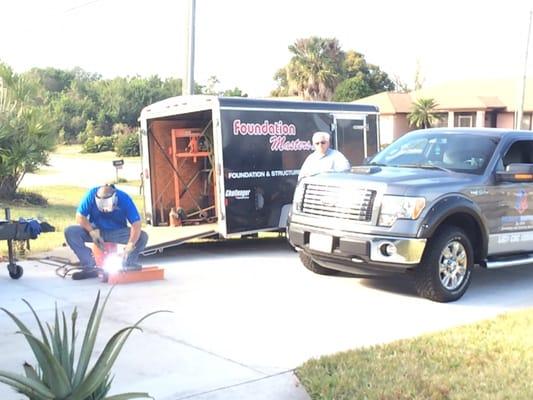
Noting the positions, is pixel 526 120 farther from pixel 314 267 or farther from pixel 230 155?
pixel 314 267

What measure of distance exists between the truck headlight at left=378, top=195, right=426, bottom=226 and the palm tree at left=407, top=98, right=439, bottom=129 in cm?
4171

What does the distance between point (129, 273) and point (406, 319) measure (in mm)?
3401

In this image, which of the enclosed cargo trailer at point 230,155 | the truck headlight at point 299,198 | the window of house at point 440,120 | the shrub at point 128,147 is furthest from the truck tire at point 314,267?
the window of house at point 440,120

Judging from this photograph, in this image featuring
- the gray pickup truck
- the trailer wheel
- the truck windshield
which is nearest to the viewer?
the gray pickup truck

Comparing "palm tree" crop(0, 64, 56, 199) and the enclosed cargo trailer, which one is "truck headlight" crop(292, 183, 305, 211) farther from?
"palm tree" crop(0, 64, 56, 199)

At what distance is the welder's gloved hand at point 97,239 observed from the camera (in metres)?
8.52

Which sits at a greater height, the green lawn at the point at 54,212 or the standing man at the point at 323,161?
the standing man at the point at 323,161

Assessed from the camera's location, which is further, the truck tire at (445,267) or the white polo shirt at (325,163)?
the white polo shirt at (325,163)

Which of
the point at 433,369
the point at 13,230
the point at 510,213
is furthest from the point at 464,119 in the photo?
the point at 433,369

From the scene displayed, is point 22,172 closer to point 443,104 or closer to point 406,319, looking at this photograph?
point 406,319

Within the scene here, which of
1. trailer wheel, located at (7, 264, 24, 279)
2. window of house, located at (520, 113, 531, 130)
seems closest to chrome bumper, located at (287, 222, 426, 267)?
trailer wheel, located at (7, 264, 24, 279)

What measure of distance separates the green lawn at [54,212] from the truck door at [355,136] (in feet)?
16.1

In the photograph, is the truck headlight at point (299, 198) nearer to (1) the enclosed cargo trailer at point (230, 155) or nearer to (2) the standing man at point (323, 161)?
(2) the standing man at point (323, 161)

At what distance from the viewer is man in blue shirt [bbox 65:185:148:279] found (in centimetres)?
848
